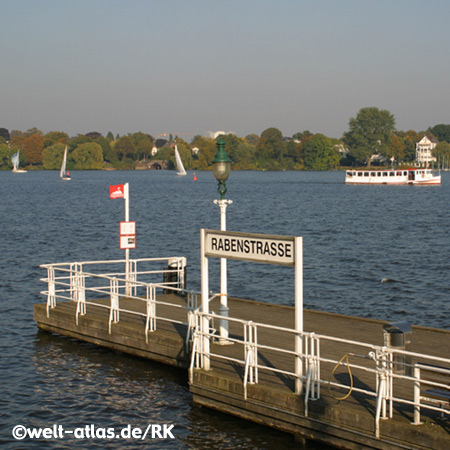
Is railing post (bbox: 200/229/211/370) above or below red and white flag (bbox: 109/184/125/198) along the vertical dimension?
below

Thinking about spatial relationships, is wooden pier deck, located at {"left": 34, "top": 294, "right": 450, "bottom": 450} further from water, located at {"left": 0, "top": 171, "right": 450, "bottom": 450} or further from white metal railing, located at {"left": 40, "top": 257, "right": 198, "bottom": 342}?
water, located at {"left": 0, "top": 171, "right": 450, "bottom": 450}

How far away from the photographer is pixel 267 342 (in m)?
14.4

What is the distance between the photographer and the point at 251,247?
12078 mm

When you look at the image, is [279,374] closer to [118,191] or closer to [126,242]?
[126,242]

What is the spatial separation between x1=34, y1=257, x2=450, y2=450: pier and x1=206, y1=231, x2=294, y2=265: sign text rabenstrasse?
1.10 meters

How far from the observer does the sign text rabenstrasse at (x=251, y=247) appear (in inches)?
452

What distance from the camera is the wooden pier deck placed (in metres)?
10.2

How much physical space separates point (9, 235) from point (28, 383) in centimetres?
3525

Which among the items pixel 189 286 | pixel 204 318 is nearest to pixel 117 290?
pixel 204 318

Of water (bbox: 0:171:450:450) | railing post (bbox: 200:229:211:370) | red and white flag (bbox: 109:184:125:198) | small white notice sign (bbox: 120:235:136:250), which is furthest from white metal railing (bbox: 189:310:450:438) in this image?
red and white flag (bbox: 109:184:125:198)

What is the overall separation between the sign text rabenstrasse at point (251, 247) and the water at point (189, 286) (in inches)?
115

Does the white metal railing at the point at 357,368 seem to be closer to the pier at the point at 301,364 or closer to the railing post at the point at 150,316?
the pier at the point at 301,364

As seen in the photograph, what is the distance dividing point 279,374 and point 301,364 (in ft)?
4.33

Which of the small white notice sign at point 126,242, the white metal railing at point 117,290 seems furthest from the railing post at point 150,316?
the small white notice sign at point 126,242
